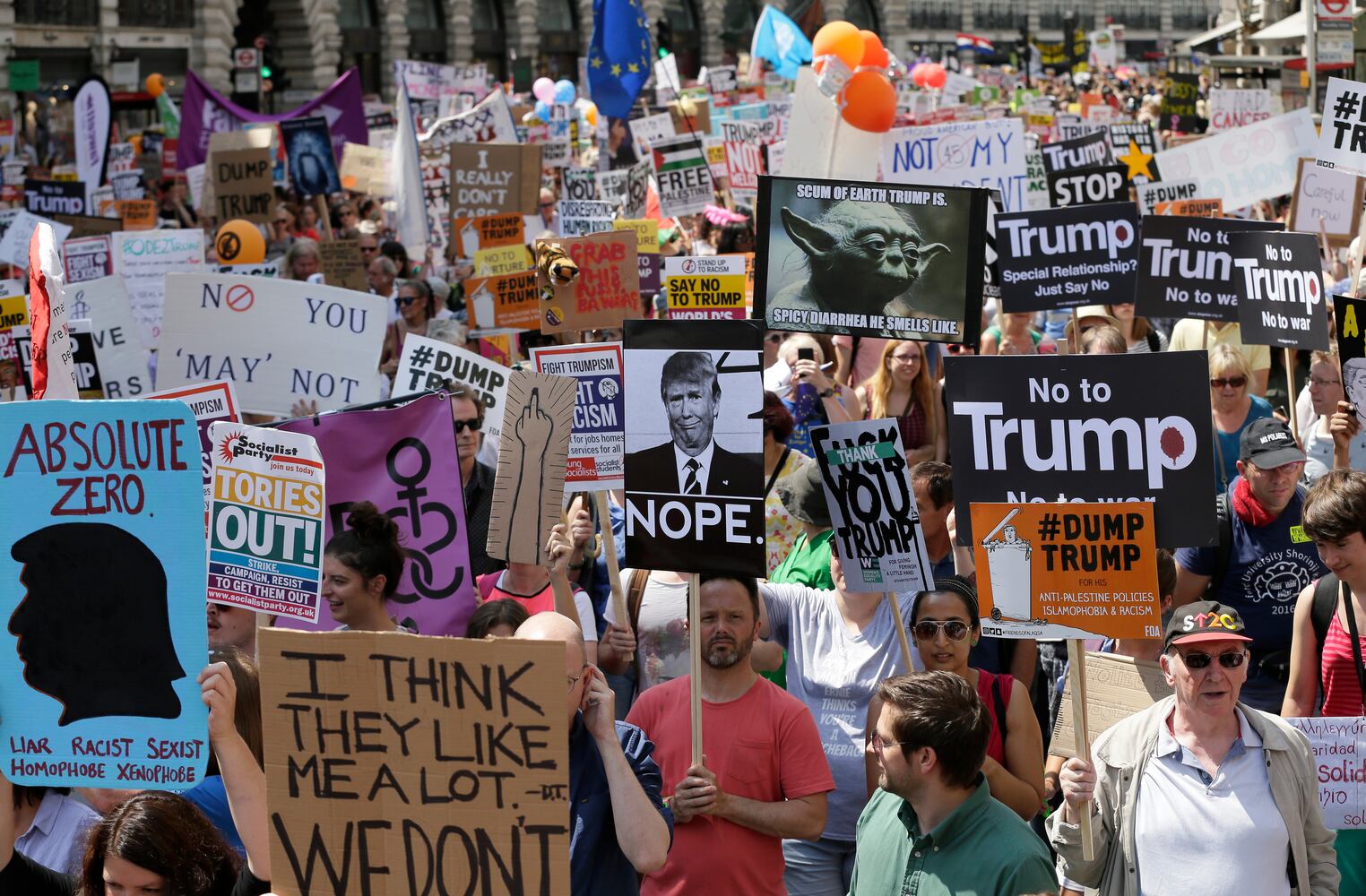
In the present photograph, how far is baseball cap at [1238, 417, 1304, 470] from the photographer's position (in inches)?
217

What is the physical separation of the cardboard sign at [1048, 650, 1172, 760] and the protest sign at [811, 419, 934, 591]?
21.4 inches

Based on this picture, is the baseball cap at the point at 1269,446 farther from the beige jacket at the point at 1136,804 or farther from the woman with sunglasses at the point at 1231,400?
the beige jacket at the point at 1136,804

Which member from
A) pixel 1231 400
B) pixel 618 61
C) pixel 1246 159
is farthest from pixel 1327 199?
pixel 618 61

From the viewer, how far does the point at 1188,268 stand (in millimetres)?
8172

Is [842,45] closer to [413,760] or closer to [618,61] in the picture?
[618,61]

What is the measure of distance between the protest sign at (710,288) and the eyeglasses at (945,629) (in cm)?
457

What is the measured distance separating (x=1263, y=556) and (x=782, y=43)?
22304mm

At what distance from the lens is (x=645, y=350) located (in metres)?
4.64

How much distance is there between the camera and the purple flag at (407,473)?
5.44 meters

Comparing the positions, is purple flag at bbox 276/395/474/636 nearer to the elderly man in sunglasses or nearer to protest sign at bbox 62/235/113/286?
the elderly man in sunglasses

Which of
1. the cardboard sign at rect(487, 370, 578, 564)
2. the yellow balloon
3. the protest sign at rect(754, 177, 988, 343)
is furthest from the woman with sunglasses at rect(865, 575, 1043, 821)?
the yellow balloon

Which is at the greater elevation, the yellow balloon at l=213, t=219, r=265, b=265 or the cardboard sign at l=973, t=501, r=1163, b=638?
the yellow balloon at l=213, t=219, r=265, b=265

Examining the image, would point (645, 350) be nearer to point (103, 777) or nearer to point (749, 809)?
point (749, 809)

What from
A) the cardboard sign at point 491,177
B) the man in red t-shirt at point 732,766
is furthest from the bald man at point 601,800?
the cardboard sign at point 491,177
